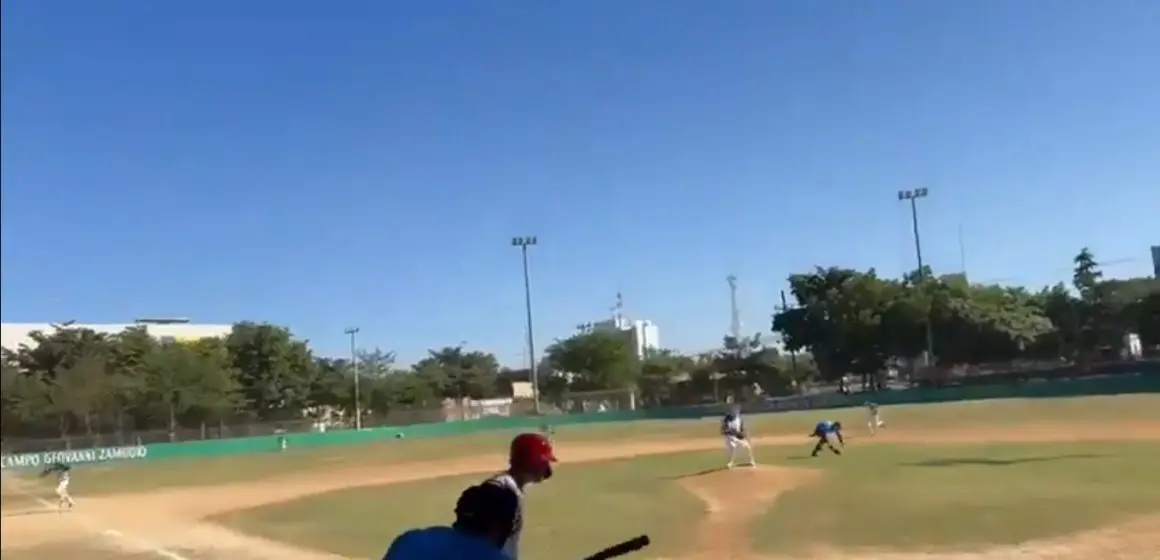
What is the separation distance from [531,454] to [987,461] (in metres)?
16.1

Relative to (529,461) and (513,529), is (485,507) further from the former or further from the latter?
(529,461)

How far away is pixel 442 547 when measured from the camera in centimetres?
238

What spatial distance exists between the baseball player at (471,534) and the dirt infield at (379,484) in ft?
6.77

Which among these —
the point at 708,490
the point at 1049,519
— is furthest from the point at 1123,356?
the point at 708,490

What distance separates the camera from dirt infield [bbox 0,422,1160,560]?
8805mm

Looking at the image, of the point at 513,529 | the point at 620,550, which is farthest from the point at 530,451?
the point at 513,529

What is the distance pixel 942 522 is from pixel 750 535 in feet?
6.16

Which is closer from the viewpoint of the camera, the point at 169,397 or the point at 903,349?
the point at 169,397

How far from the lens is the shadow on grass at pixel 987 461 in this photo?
16.5 m

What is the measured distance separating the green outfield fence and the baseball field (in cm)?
40

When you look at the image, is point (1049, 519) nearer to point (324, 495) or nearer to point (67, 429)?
point (67, 429)

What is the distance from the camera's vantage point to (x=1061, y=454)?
17172 millimetres

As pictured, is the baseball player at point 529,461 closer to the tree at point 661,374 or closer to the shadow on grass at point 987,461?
Result: the shadow on grass at point 987,461

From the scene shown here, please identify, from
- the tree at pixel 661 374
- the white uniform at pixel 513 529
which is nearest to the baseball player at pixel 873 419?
the tree at pixel 661 374
